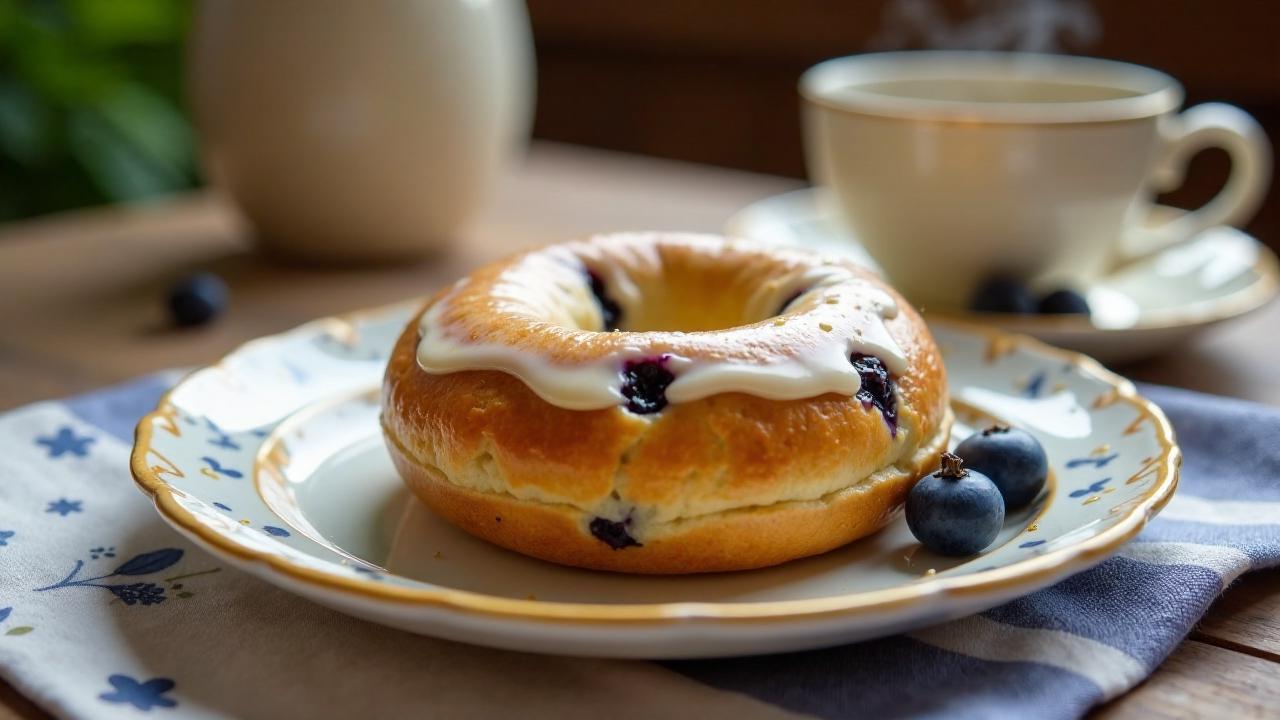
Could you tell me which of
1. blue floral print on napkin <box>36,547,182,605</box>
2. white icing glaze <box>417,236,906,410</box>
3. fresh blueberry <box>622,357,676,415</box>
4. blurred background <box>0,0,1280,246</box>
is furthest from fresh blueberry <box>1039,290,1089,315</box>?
blurred background <box>0,0,1280,246</box>

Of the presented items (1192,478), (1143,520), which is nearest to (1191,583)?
(1143,520)

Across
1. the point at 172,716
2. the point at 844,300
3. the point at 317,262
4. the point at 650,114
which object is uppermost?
the point at 844,300

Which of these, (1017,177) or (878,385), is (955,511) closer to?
(878,385)

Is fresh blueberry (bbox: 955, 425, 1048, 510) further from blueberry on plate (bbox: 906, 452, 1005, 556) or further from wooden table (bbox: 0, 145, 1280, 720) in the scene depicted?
wooden table (bbox: 0, 145, 1280, 720)

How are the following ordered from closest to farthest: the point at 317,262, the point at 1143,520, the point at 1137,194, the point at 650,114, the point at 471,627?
the point at 471,627
the point at 1143,520
the point at 1137,194
the point at 317,262
the point at 650,114

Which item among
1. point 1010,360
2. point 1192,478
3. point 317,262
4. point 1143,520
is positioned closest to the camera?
point 1143,520

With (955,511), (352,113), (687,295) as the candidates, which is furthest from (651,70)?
(955,511)

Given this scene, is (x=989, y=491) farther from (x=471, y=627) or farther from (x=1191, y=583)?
(x=471, y=627)
